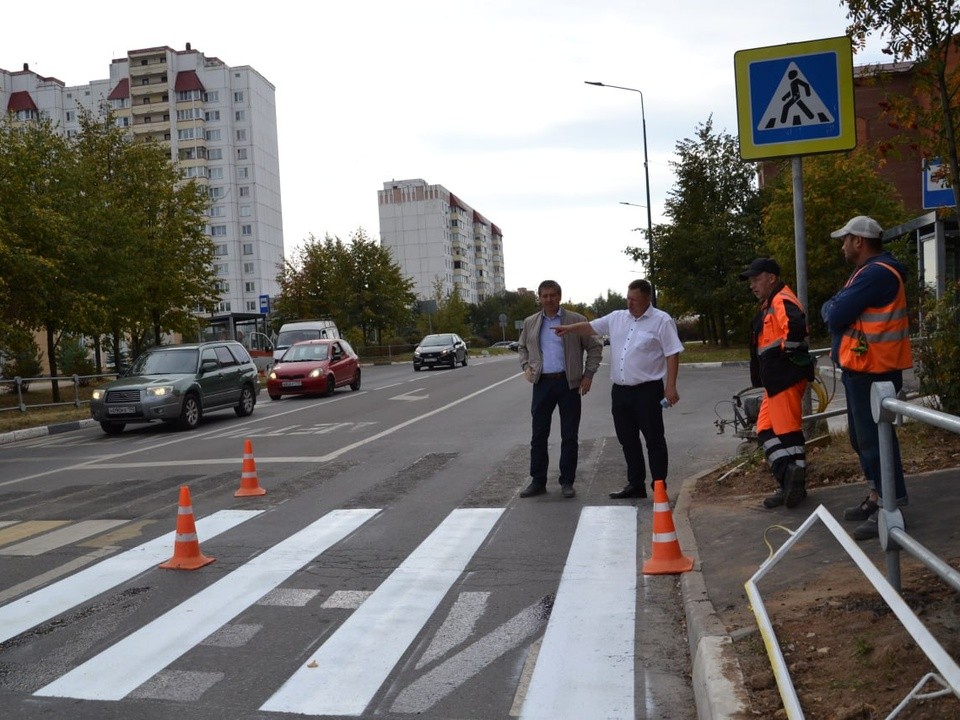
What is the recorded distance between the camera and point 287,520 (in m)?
8.47

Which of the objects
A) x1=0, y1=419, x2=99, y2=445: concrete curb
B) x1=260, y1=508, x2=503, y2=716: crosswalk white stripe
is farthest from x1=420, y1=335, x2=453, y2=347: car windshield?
x1=260, y1=508, x2=503, y2=716: crosswalk white stripe

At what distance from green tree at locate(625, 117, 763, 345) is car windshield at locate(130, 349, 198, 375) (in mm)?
24888

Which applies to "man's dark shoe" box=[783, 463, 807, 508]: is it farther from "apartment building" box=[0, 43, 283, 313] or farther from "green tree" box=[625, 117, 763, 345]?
"apartment building" box=[0, 43, 283, 313]

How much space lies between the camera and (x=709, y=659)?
422cm

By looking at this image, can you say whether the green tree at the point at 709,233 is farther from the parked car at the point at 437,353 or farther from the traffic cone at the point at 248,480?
the traffic cone at the point at 248,480

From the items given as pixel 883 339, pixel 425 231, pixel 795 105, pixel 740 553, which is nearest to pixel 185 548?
pixel 740 553

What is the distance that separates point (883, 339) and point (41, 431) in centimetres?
1891

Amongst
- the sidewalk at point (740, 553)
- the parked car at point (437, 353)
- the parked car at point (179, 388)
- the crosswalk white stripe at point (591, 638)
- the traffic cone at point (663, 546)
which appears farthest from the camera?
the parked car at point (437, 353)

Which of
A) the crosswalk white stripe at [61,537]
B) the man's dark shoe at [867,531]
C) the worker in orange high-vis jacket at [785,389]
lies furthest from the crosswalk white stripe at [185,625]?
the man's dark shoe at [867,531]

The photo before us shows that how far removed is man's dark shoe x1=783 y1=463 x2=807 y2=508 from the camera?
702 centimetres

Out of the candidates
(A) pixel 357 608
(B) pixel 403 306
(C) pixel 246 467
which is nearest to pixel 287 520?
(C) pixel 246 467

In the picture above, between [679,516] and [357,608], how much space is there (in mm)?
3035

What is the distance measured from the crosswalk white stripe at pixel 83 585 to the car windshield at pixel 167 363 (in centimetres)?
1205

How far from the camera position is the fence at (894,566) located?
278 centimetres
